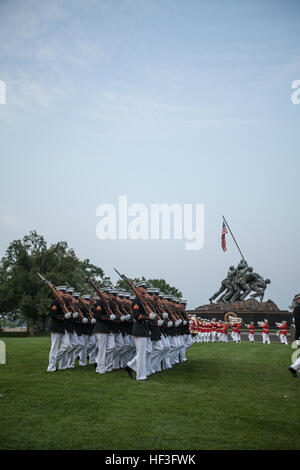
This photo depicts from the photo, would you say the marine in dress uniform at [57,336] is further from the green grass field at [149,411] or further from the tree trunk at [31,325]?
the tree trunk at [31,325]

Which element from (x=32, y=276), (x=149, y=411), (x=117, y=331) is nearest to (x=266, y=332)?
(x=117, y=331)

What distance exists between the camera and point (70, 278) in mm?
56094

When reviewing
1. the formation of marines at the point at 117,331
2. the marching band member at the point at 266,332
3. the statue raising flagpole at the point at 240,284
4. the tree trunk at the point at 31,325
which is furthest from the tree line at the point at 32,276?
the formation of marines at the point at 117,331

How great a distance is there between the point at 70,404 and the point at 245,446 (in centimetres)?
345

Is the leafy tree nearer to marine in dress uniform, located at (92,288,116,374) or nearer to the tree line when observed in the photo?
the tree line

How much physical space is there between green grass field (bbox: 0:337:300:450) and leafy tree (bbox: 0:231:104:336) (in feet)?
137

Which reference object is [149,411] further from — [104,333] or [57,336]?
[57,336]

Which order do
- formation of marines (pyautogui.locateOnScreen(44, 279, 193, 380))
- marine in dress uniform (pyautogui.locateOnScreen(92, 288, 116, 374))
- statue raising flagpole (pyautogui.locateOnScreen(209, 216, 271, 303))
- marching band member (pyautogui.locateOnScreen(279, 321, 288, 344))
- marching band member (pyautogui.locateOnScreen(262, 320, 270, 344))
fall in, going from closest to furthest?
formation of marines (pyautogui.locateOnScreen(44, 279, 193, 380)), marine in dress uniform (pyautogui.locateOnScreen(92, 288, 116, 374)), marching band member (pyautogui.locateOnScreen(279, 321, 288, 344)), marching band member (pyautogui.locateOnScreen(262, 320, 270, 344)), statue raising flagpole (pyautogui.locateOnScreen(209, 216, 271, 303))

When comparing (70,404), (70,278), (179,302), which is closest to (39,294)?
(70,278)

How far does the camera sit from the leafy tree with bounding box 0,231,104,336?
2061 inches

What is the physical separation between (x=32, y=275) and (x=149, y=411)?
49294 millimetres

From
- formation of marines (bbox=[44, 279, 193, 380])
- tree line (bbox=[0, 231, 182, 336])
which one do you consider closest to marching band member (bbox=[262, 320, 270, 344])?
formation of marines (bbox=[44, 279, 193, 380])

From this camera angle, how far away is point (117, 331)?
13.0 m

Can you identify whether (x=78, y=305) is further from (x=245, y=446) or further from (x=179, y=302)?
(x=245, y=446)
